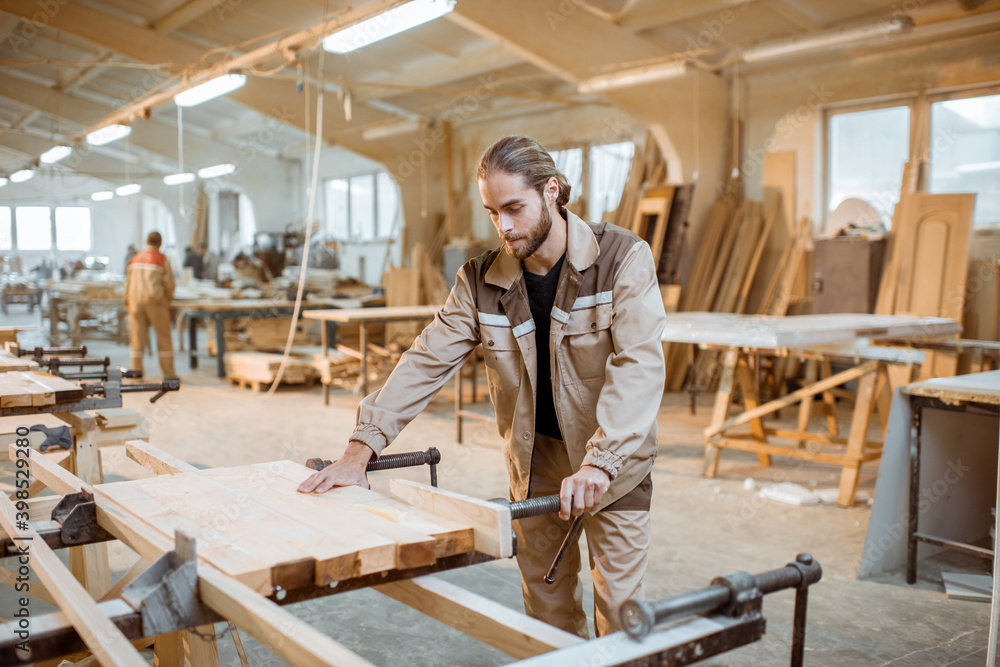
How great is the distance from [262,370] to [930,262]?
21.7 feet

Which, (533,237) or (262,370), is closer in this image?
(533,237)

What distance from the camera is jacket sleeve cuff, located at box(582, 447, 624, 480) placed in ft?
5.85

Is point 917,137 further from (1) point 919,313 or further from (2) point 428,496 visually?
(2) point 428,496

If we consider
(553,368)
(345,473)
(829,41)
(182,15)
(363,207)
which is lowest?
(345,473)

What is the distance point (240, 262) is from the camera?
14727 mm

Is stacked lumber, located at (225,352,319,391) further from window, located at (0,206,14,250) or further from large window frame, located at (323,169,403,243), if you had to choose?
window, located at (0,206,14,250)

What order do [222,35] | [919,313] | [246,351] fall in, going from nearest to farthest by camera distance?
[919,313], [246,351], [222,35]

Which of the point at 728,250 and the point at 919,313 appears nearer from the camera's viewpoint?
the point at 919,313

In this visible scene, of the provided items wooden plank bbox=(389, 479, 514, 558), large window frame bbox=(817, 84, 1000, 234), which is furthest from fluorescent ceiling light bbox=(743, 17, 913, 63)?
wooden plank bbox=(389, 479, 514, 558)

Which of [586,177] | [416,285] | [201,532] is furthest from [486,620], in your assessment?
[586,177]

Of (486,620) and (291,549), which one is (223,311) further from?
(486,620)

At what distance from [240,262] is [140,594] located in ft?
46.5

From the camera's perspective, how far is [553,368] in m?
2.11

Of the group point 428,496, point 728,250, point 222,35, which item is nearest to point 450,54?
point 222,35
